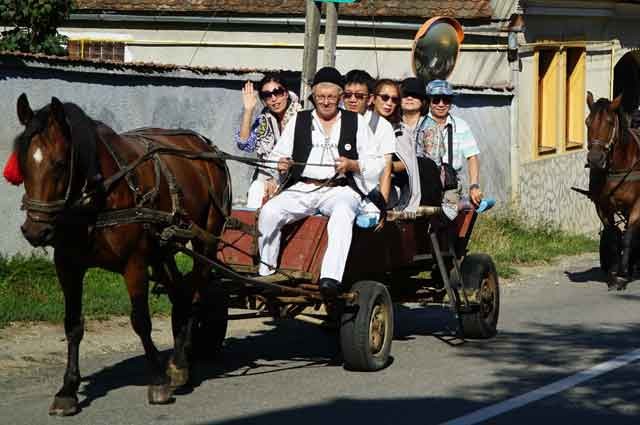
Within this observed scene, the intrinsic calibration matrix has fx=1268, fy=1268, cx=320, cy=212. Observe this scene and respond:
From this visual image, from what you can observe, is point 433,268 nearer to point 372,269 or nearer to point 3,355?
point 372,269

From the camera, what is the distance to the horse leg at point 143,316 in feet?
26.5

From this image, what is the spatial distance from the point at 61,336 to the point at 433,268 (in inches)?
123

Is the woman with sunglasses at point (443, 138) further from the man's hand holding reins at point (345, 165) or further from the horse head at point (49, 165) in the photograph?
the horse head at point (49, 165)

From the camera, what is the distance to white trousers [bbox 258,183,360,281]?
8766 millimetres

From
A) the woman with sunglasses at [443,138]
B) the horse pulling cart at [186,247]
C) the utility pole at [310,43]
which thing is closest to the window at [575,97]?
the utility pole at [310,43]

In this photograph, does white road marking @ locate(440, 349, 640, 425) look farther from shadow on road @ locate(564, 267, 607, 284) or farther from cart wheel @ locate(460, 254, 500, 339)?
shadow on road @ locate(564, 267, 607, 284)

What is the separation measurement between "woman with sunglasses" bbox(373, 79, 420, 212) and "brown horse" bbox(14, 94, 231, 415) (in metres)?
1.48

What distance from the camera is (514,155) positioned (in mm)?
19109

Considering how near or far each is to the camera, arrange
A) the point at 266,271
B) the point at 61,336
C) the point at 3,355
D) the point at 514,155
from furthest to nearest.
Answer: the point at 514,155
the point at 61,336
the point at 3,355
the point at 266,271

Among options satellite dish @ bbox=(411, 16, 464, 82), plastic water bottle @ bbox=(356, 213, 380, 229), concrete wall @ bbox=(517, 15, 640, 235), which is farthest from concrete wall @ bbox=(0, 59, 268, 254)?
concrete wall @ bbox=(517, 15, 640, 235)

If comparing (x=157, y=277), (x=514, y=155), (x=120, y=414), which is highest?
(x=514, y=155)

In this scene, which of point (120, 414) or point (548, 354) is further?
point (548, 354)

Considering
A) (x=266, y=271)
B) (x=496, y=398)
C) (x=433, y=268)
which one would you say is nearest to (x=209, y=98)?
→ (x=433, y=268)

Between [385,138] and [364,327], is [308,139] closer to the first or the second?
[385,138]
